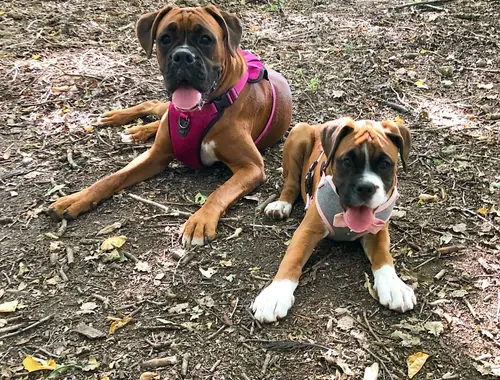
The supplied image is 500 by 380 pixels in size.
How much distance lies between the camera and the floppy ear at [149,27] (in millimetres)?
4867

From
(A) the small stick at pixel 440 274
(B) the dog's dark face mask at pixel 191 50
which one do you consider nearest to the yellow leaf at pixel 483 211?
(A) the small stick at pixel 440 274

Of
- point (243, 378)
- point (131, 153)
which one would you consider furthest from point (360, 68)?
point (243, 378)

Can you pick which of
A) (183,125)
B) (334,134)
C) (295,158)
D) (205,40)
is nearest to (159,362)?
(334,134)

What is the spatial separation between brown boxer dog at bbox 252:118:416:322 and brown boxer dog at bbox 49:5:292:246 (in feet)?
2.69

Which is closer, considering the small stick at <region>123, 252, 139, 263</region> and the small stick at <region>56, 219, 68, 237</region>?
the small stick at <region>123, 252, 139, 263</region>

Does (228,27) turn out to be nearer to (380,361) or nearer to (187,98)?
(187,98)

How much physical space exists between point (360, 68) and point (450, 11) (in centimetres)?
233

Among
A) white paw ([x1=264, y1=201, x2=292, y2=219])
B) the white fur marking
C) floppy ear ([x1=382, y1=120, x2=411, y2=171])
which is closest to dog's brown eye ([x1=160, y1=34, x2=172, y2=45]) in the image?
white paw ([x1=264, y1=201, x2=292, y2=219])

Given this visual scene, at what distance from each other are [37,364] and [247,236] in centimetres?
175

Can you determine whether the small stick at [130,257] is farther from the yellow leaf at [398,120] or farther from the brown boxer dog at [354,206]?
the yellow leaf at [398,120]

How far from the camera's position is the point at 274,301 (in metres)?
3.64

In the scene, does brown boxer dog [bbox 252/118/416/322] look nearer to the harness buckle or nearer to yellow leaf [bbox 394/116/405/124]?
the harness buckle

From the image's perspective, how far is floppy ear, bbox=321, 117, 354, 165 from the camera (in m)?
3.77

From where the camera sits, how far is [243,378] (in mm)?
3270
